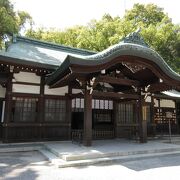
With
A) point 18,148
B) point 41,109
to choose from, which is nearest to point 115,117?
point 41,109

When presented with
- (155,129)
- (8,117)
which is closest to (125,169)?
(8,117)

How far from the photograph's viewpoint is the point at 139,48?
9.27m

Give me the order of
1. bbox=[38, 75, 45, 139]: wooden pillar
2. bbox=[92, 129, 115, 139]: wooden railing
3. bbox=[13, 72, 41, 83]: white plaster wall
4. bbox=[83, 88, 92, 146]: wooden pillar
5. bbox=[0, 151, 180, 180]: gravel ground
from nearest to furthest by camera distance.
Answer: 1. bbox=[0, 151, 180, 180]: gravel ground
2. bbox=[83, 88, 92, 146]: wooden pillar
3. bbox=[13, 72, 41, 83]: white plaster wall
4. bbox=[38, 75, 45, 139]: wooden pillar
5. bbox=[92, 129, 115, 139]: wooden railing

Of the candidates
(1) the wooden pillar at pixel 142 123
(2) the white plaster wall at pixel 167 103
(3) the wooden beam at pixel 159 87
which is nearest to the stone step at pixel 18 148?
(1) the wooden pillar at pixel 142 123

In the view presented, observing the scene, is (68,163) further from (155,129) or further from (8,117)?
(155,129)

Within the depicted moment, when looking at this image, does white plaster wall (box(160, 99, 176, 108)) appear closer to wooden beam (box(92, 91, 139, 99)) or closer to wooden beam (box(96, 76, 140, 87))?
wooden beam (box(92, 91, 139, 99))

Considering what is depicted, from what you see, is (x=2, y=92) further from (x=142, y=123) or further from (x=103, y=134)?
(x=142, y=123)

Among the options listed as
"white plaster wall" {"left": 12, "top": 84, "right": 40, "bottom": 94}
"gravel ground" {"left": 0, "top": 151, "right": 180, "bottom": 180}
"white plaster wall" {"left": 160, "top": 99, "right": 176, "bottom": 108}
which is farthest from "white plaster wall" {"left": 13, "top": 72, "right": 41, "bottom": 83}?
"white plaster wall" {"left": 160, "top": 99, "right": 176, "bottom": 108}

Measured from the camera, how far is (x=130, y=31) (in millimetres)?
24016

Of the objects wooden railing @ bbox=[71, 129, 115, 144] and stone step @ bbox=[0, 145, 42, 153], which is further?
wooden railing @ bbox=[71, 129, 115, 144]

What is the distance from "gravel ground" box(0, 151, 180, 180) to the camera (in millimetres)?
5910

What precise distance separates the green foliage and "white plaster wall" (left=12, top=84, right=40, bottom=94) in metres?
13.4

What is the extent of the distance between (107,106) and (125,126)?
5.54ft

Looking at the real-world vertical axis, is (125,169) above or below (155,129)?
below
